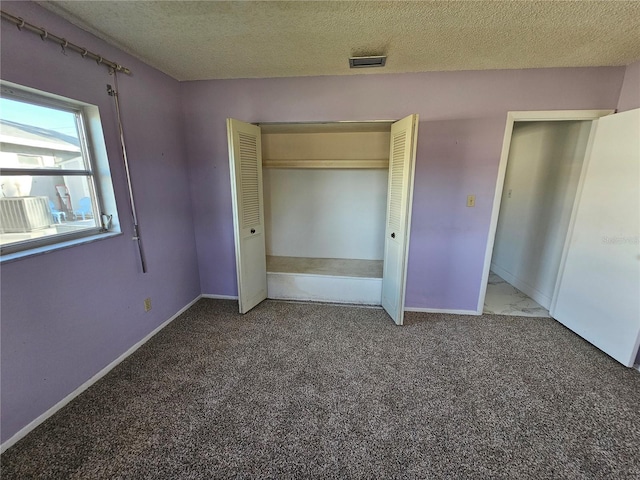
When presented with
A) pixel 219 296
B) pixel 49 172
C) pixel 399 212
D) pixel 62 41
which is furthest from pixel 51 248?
pixel 399 212

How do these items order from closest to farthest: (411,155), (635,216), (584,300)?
(635,216), (411,155), (584,300)

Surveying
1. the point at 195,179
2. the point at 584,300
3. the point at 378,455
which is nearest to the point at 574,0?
the point at 584,300

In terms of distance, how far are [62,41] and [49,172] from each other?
2.63 ft

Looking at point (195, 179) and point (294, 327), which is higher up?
point (195, 179)

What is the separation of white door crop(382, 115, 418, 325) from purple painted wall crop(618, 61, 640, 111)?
1846 mm

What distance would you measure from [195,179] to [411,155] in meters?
2.26

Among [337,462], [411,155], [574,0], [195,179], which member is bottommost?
[337,462]

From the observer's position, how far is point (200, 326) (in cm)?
265

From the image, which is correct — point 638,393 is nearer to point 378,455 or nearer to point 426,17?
point 378,455

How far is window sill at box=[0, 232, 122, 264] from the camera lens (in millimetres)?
1459

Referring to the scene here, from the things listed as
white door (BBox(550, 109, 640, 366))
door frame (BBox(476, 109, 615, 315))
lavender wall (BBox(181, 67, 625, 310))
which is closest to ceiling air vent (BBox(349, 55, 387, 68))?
lavender wall (BBox(181, 67, 625, 310))

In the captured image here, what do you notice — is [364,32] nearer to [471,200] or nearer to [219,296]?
[471,200]

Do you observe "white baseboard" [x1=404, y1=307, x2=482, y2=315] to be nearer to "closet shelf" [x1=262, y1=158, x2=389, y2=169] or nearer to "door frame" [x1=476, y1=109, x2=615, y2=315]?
"door frame" [x1=476, y1=109, x2=615, y2=315]

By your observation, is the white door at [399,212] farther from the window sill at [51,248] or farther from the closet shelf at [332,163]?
the window sill at [51,248]
